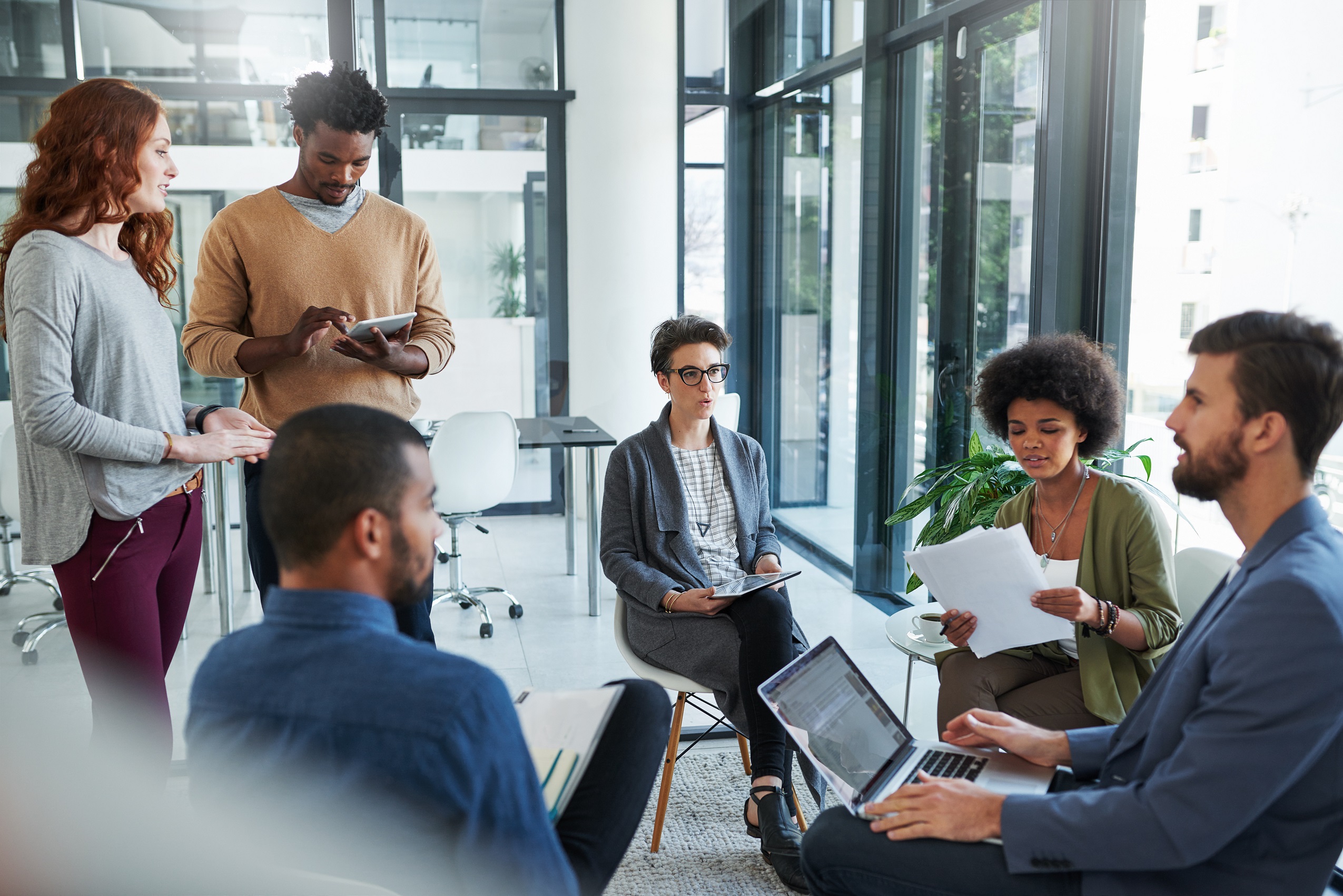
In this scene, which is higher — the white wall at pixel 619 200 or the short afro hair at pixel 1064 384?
the white wall at pixel 619 200

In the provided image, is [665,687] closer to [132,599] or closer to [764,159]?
[132,599]

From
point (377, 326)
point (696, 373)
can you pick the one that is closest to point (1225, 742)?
point (696, 373)

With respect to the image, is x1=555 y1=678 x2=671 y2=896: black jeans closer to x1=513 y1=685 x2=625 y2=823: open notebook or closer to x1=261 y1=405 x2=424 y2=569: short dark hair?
x1=513 y1=685 x2=625 y2=823: open notebook

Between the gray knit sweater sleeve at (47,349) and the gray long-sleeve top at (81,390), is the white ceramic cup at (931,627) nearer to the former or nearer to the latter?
the gray long-sleeve top at (81,390)

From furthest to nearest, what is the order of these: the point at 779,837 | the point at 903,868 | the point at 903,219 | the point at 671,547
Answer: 1. the point at 903,219
2. the point at 671,547
3. the point at 779,837
4. the point at 903,868

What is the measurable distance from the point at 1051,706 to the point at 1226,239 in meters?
1.29

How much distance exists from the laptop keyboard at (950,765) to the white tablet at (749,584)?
651mm

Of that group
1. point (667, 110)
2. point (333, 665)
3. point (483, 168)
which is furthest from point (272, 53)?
point (333, 665)

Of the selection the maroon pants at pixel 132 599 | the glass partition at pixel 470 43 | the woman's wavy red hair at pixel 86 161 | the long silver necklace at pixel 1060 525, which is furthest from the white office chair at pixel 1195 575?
the woman's wavy red hair at pixel 86 161

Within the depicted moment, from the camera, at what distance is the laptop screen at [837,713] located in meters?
1.53

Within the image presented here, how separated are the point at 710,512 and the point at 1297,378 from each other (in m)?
1.46

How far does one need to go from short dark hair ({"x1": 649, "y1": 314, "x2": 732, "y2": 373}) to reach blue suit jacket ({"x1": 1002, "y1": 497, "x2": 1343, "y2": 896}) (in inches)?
55.7

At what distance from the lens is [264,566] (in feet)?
7.47

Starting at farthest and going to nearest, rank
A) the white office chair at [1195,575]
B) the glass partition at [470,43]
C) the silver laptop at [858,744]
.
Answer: the glass partition at [470,43], the white office chair at [1195,575], the silver laptop at [858,744]
